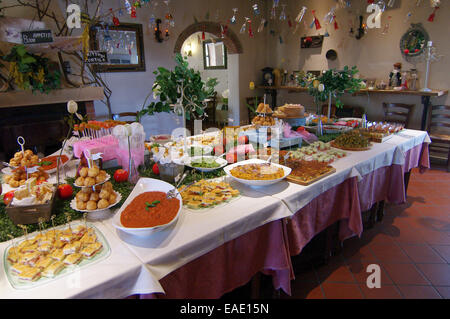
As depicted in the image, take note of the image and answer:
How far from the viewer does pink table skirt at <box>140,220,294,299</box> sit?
1.29 metres

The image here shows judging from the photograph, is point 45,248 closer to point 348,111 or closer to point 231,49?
point 348,111

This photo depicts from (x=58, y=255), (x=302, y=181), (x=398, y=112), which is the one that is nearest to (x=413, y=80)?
(x=398, y=112)

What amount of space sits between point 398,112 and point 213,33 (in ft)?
11.6

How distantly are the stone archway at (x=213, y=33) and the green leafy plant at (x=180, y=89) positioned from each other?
11.3ft

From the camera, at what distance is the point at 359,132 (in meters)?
2.84

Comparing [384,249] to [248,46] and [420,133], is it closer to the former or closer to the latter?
[420,133]

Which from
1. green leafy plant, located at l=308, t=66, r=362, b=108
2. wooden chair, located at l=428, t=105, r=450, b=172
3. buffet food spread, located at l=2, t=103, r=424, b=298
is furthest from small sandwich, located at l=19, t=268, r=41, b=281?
wooden chair, located at l=428, t=105, r=450, b=172

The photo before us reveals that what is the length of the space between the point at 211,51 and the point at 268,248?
693 cm

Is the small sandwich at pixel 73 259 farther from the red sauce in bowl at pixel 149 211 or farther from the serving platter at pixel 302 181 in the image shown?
the serving platter at pixel 302 181

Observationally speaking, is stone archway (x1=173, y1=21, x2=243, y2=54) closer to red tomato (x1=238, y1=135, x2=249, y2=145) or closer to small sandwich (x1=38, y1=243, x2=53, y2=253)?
red tomato (x1=238, y1=135, x2=249, y2=145)

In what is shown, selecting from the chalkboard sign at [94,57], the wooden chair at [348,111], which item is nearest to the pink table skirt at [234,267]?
the chalkboard sign at [94,57]

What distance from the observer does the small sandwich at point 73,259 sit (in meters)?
1.04

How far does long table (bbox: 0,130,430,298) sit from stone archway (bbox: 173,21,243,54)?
3.85 meters

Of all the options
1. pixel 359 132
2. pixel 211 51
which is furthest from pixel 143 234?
pixel 211 51
